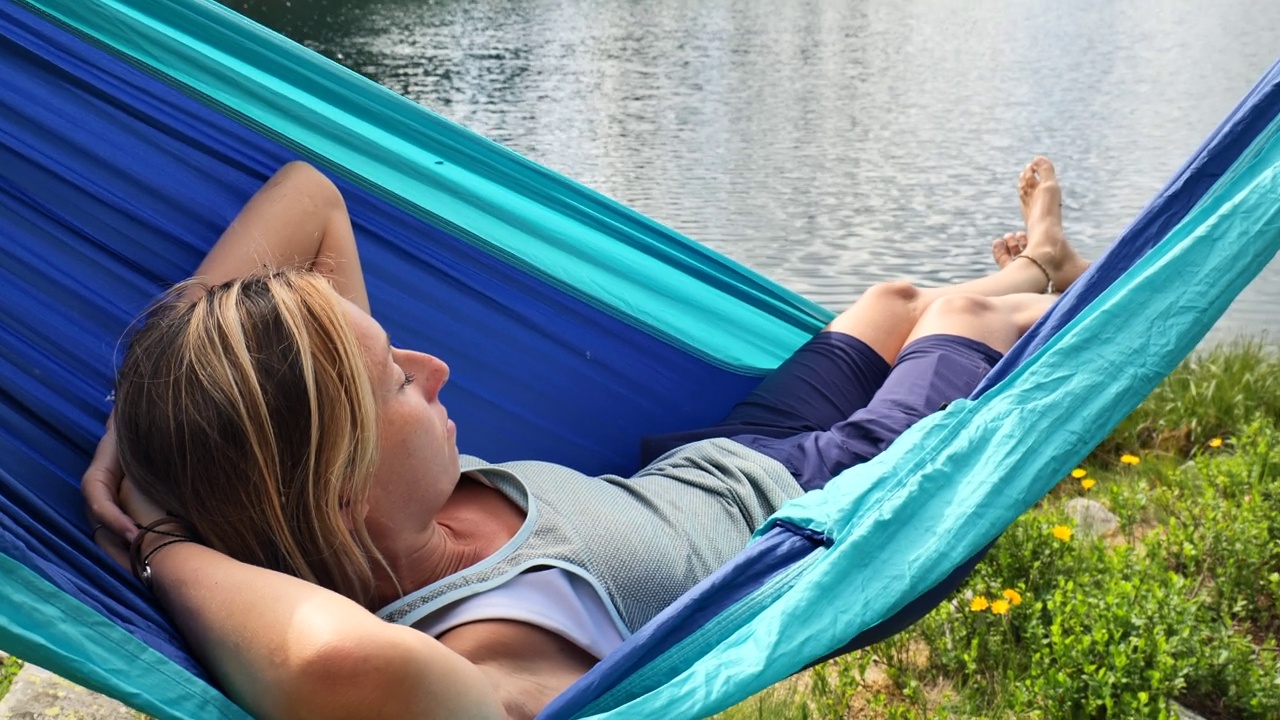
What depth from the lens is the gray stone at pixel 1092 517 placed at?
248 cm

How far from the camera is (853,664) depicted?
6.59 feet

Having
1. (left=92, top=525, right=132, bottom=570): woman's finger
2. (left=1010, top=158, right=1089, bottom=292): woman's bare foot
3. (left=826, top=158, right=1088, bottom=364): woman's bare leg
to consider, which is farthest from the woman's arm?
(left=1010, top=158, right=1089, bottom=292): woman's bare foot

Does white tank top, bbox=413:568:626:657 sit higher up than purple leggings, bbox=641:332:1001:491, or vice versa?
purple leggings, bbox=641:332:1001:491

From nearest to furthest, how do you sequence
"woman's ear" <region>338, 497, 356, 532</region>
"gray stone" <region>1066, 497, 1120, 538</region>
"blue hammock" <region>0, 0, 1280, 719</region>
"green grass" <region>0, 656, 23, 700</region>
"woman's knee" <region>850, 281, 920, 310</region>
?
"blue hammock" <region>0, 0, 1280, 719</region>, "woman's ear" <region>338, 497, 356, 532</region>, "green grass" <region>0, 656, 23, 700</region>, "woman's knee" <region>850, 281, 920, 310</region>, "gray stone" <region>1066, 497, 1120, 538</region>

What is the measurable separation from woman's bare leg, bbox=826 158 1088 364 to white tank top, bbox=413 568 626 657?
3.14 feet

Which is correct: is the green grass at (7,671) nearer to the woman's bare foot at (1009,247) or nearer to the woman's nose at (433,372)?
the woman's nose at (433,372)

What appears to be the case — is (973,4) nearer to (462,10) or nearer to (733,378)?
(462,10)

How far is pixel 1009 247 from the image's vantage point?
2.66 m

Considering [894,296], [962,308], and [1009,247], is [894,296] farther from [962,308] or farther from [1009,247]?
[1009,247]

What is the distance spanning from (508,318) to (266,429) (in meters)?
0.90

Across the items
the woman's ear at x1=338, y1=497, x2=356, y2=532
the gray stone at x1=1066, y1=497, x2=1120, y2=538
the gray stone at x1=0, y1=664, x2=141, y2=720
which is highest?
the woman's ear at x1=338, y1=497, x2=356, y2=532

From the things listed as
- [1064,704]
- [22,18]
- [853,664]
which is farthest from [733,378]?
[22,18]

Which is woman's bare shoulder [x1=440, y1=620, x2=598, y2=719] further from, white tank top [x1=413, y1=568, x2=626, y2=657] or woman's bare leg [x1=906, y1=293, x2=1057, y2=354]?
woman's bare leg [x1=906, y1=293, x2=1057, y2=354]

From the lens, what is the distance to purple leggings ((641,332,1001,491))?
72.6 inches
